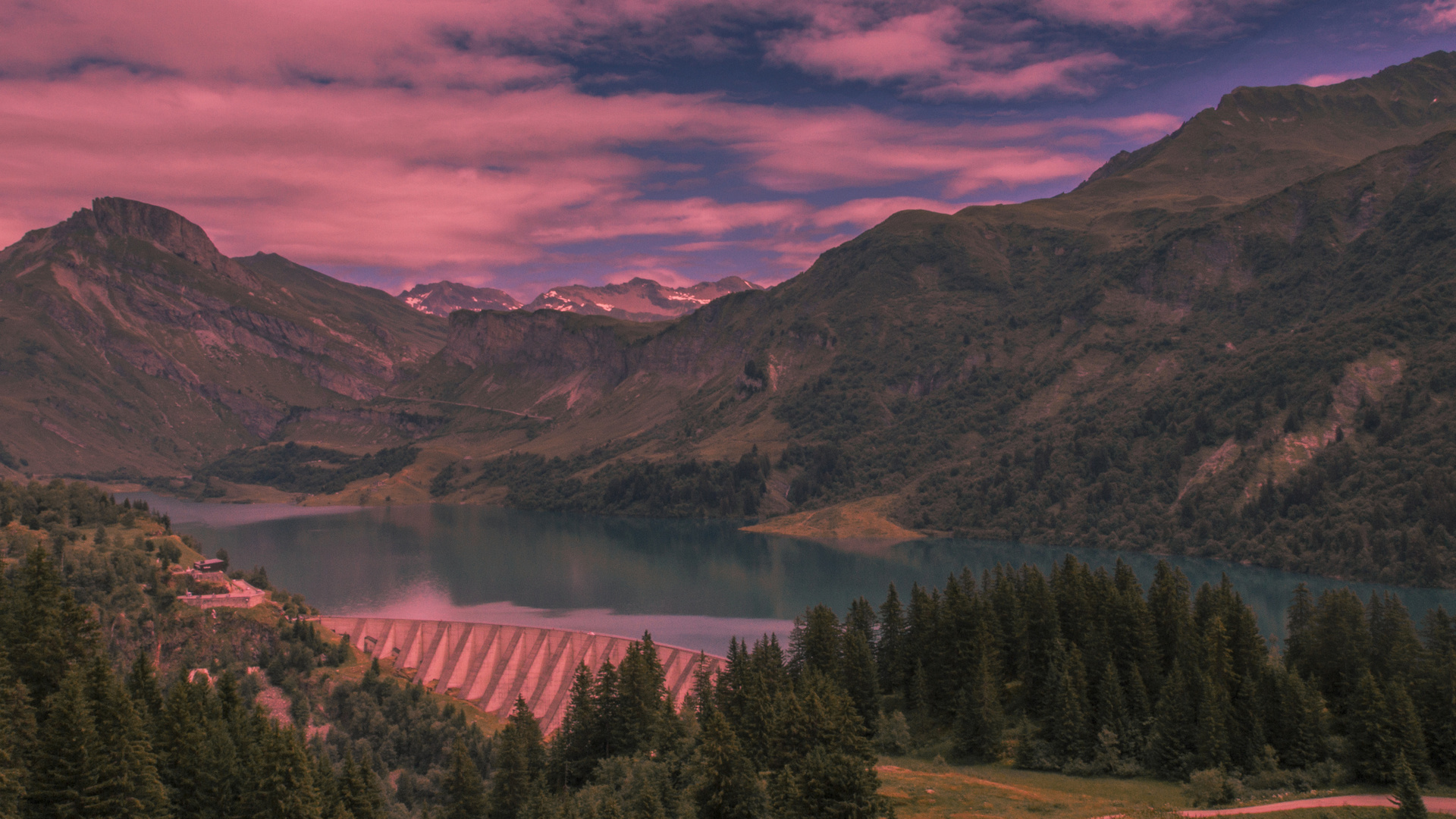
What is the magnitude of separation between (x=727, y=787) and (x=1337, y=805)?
38835 mm

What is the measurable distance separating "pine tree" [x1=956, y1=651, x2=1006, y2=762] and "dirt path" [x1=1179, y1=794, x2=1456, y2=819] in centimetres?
2332

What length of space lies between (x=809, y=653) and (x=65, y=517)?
468 feet

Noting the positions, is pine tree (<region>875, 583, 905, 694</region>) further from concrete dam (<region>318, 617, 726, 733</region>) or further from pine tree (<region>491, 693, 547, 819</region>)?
concrete dam (<region>318, 617, 726, 733</region>)

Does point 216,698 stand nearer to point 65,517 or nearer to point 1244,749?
point 1244,749

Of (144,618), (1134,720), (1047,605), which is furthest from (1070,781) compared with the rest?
(144,618)

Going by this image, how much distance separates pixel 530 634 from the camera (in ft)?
574

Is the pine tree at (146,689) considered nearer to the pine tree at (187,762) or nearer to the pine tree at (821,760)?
the pine tree at (187,762)

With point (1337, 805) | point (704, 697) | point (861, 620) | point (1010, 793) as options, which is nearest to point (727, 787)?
point (1010, 793)

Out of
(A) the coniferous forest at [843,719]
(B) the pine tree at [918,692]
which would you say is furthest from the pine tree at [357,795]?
(B) the pine tree at [918,692]

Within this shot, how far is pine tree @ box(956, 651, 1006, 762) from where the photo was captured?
8994 centimetres

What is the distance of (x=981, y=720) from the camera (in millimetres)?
90312

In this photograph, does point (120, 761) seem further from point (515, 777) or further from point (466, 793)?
point (515, 777)

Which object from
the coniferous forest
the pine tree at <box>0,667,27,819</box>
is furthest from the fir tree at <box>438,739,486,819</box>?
the pine tree at <box>0,667,27,819</box>

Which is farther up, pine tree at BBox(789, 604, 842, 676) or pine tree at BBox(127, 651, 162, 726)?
pine tree at BBox(127, 651, 162, 726)
